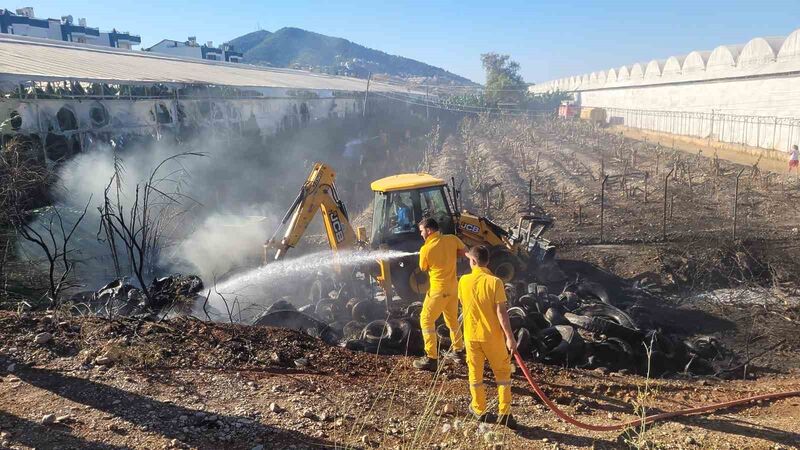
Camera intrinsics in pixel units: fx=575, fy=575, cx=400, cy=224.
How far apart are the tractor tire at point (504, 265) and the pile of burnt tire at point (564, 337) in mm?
1042

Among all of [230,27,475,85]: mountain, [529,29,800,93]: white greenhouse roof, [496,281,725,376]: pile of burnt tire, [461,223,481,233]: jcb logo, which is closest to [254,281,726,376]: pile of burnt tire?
[496,281,725,376]: pile of burnt tire

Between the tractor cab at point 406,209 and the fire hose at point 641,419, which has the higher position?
the tractor cab at point 406,209

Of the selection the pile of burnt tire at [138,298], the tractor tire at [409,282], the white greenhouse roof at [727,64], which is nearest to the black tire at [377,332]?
the tractor tire at [409,282]

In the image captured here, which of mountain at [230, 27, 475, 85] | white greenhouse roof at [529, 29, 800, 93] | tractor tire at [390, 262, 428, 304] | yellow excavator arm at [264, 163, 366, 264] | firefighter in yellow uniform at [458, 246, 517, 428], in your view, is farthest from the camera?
mountain at [230, 27, 475, 85]

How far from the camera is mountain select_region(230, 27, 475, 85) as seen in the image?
14325 centimetres

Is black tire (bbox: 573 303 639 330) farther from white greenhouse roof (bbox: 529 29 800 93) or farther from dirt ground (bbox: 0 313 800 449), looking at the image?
white greenhouse roof (bbox: 529 29 800 93)

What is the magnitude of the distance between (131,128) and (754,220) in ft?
57.7

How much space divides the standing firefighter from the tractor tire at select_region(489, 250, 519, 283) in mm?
2989

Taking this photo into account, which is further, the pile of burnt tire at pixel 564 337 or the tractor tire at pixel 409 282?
the tractor tire at pixel 409 282

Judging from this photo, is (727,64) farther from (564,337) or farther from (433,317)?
(433,317)

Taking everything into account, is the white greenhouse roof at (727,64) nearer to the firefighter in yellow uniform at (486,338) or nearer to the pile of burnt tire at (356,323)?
the pile of burnt tire at (356,323)

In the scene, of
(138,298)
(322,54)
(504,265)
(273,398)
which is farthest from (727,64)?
(322,54)

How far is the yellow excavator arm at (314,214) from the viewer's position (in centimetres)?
893

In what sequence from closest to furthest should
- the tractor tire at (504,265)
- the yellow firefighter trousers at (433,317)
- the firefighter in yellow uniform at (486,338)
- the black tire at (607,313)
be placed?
the firefighter in yellow uniform at (486,338), the yellow firefighter trousers at (433,317), the black tire at (607,313), the tractor tire at (504,265)
